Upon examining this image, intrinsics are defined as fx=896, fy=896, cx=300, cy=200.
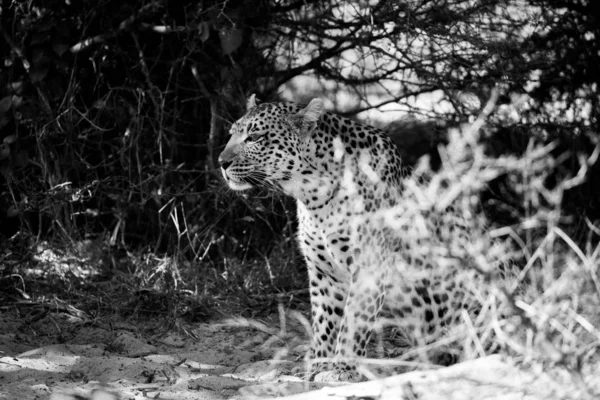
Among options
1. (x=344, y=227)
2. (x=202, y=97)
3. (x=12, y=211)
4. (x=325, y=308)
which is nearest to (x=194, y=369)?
(x=325, y=308)

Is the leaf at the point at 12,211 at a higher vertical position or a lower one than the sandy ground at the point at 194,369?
higher

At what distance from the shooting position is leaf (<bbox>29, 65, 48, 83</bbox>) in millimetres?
6316

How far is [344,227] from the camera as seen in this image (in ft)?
16.7

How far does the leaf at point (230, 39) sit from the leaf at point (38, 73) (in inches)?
50.5

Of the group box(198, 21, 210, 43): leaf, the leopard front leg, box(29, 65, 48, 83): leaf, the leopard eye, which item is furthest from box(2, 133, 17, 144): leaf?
the leopard front leg

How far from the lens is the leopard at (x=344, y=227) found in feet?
16.6

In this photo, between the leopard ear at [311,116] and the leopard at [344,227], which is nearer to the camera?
the leopard at [344,227]

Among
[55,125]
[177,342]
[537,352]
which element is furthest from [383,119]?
[537,352]

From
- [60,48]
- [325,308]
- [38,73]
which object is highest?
[60,48]

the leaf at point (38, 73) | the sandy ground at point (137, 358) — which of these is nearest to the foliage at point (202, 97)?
the leaf at point (38, 73)

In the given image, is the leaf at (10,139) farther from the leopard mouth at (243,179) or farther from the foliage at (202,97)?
the leopard mouth at (243,179)

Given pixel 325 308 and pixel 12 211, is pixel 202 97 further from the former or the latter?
pixel 325 308

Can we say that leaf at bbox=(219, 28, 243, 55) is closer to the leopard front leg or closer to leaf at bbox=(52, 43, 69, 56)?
leaf at bbox=(52, 43, 69, 56)

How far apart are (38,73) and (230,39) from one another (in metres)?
1.39
